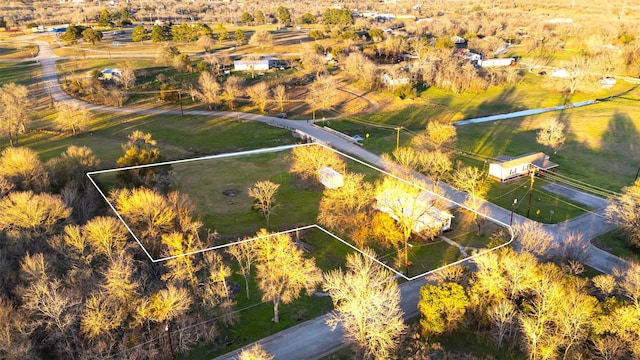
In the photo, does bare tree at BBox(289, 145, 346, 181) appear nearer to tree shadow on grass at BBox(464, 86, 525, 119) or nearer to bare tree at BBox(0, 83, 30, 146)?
tree shadow on grass at BBox(464, 86, 525, 119)

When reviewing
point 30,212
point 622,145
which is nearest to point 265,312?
point 30,212

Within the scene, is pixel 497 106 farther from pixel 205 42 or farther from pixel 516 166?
pixel 205 42

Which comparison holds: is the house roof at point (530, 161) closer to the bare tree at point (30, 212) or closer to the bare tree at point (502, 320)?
the bare tree at point (502, 320)

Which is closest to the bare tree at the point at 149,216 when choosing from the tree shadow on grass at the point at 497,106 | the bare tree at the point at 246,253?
the bare tree at the point at 246,253

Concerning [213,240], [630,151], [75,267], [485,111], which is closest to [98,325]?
[75,267]

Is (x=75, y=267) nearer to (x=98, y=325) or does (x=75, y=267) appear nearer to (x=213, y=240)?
(x=98, y=325)
